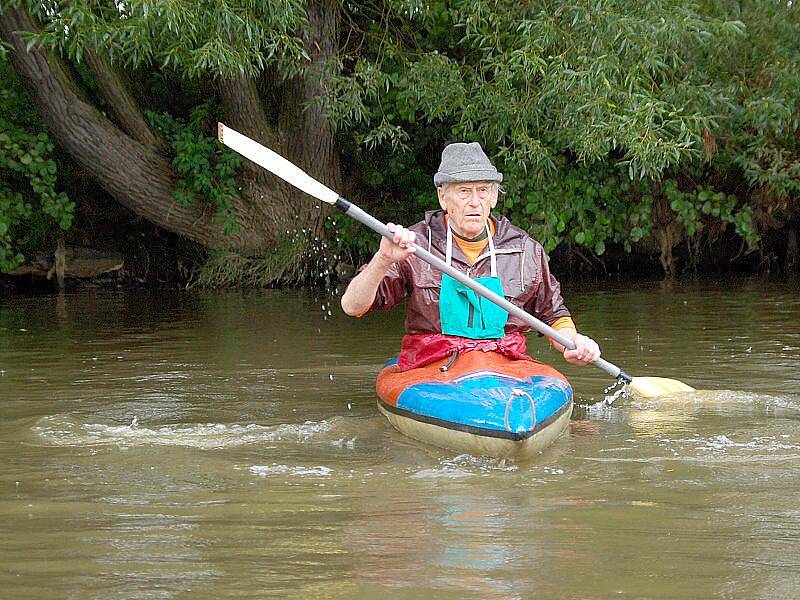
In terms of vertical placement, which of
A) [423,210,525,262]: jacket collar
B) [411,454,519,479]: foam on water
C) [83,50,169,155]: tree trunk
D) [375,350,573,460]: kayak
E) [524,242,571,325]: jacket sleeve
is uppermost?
[83,50,169,155]: tree trunk

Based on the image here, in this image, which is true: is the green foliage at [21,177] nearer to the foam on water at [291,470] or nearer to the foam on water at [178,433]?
the foam on water at [178,433]

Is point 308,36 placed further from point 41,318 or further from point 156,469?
point 156,469

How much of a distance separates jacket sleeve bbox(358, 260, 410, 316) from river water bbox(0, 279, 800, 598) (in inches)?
21.4

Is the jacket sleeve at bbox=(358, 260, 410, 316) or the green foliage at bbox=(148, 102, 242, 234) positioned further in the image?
the green foliage at bbox=(148, 102, 242, 234)

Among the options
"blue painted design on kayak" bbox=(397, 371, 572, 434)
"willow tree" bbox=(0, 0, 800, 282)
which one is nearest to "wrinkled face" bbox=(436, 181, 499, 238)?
"blue painted design on kayak" bbox=(397, 371, 572, 434)

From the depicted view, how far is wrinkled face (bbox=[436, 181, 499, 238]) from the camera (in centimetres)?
513

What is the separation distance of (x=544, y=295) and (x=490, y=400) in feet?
3.13

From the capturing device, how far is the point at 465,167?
508 centimetres

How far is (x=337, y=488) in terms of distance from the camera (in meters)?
4.11

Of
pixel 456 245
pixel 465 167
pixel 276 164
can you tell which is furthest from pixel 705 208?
pixel 276 164

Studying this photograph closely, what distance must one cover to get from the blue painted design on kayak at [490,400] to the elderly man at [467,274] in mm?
228

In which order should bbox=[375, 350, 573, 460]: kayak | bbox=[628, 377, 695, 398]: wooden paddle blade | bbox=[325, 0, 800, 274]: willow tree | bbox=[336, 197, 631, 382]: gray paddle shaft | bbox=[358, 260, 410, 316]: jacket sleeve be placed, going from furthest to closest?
1. bbox=[325, 0, 800, 274]: willow tree
2. bbox=[628, 377, 695, 398]: wooden paddle blade
3. bbox=[358, 260, 410, 316]: jacket sleeve
4. bbox=[336, 197, 631, 382]: gray paddle shaft
5. bbox=[375, 350, 573, 460]: kayak

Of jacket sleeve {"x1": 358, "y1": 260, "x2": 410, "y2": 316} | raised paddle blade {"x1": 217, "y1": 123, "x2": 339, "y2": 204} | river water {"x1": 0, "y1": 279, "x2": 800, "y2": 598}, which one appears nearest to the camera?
river water {"x1": 0, "y1": 279, "x2": 800, "y2": 598}

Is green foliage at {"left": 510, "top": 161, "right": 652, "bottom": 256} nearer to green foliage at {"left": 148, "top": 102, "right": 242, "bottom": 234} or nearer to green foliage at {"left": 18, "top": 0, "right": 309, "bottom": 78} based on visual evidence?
green foliage at {"left": 148, "top": 102, "right": 242, "bottom": 234}
